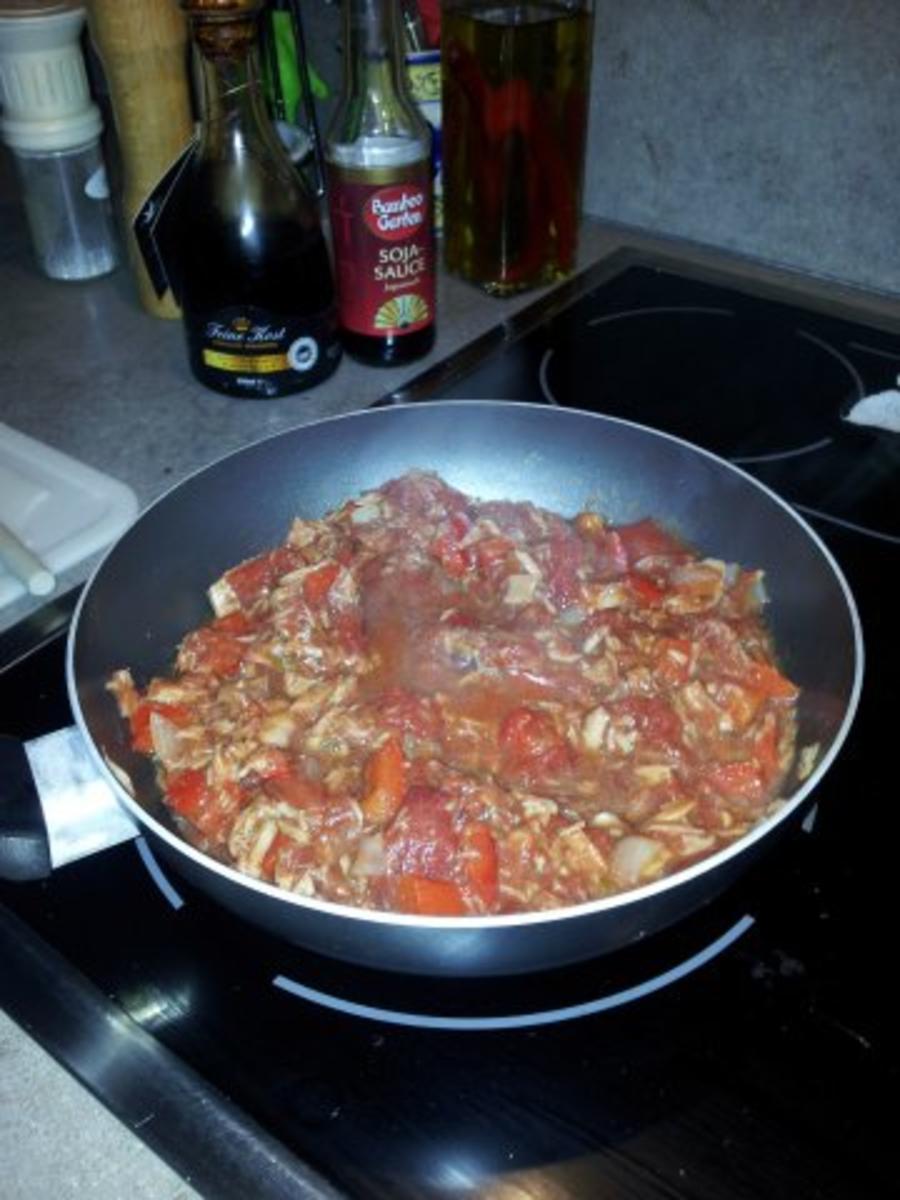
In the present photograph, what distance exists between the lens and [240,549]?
125cm

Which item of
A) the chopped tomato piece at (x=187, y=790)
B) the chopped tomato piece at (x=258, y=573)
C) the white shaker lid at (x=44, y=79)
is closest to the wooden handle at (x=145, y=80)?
the white shaker lid at (x=44, y=79)

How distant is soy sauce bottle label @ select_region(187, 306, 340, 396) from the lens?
1.41m

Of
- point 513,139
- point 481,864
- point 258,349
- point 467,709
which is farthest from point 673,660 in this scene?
point 513,139

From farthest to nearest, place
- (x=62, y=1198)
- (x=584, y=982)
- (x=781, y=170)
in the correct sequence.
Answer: (x=781, y=170)
(x=584, y=982)
(x=62, y=1198)

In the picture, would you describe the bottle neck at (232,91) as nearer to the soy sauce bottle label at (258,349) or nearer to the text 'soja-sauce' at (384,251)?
the text 'soja-sauce' at (384,251)

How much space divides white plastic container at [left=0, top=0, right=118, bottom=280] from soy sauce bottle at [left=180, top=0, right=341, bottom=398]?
31 cm

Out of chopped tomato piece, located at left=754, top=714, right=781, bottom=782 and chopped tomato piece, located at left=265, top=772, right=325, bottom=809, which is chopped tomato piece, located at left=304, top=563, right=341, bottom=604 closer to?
chopped tomato piece, located at left=265, top=772, right=325, bottom=809

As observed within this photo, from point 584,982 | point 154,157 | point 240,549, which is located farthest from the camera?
point 154,157

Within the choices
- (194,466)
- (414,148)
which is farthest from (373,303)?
(194,466)

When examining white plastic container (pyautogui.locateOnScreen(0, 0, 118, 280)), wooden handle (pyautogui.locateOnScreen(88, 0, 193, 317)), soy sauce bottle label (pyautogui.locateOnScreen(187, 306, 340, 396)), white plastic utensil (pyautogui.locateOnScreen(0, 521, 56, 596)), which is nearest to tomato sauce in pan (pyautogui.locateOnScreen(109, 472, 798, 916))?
white plastic utensil (pyautogui.locateOnScreen(0, 521, 56, 596))

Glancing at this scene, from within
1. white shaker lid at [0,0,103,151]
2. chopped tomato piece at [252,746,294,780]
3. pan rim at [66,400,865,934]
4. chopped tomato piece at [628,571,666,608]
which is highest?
white shaker lid at [0,0,103,151]

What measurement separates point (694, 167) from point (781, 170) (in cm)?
15

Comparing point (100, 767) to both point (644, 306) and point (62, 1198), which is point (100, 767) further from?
point (644, 306)

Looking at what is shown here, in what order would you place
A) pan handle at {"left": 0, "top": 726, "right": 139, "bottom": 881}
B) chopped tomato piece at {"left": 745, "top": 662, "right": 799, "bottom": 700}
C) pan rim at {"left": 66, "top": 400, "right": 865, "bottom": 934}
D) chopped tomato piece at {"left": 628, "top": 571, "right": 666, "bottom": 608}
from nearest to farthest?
pan rim at {"left": 66, "top": 400, "right": 865, "bottom": 934}, pan handle at {"left": 0, "top": 726, "right": 139, "bottom": 881}, chopped tomato piece at {"left": 745, "top": 662, "right": 799, "bottom": 700}, chopped tomato piece at {"left": 628, "top": 571, "right": 666, "bottom": 608}
